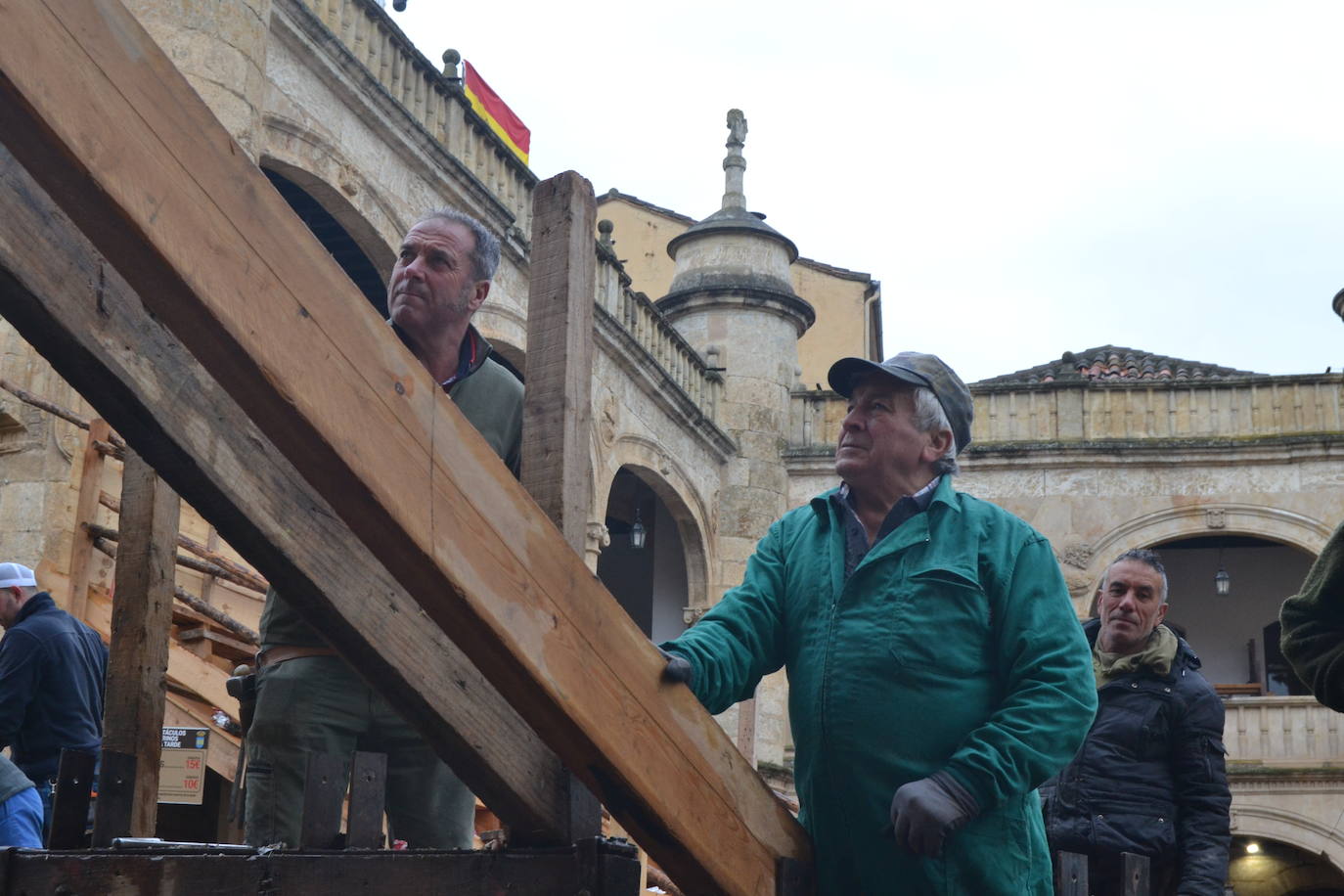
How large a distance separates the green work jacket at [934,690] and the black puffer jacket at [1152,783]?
1.51m

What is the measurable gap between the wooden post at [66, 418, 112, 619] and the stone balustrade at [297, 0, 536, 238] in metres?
3.54

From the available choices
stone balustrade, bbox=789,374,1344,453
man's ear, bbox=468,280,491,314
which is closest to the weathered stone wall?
stone balustrade, bbox=789,374,1344,453

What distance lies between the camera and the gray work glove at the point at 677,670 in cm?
288

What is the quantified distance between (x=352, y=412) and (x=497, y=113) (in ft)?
51.4

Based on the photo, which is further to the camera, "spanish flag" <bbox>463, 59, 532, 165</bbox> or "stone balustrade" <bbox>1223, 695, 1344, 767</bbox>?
"stone balustrade" <bbox>1223, 695, 1344, 767</bbox>

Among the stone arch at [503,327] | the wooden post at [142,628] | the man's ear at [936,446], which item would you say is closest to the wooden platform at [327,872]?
the wooden post at [142,628]

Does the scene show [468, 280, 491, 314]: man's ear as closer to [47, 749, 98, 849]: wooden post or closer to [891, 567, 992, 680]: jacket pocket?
[891, 567, 992, 680]: jacket pocket

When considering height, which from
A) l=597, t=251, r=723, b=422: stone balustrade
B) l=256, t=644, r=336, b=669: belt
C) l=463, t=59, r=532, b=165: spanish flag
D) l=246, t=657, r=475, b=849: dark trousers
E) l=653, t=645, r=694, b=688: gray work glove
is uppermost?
l=463, t=59, r=532, b=165: spanish flag

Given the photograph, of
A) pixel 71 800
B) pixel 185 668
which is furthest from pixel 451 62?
pixel 71 800

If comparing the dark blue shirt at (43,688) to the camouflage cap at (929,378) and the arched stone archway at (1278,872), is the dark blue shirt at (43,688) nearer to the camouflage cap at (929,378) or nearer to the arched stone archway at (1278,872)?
the camouflage cap at (929,378)

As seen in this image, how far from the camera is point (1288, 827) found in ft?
60.4

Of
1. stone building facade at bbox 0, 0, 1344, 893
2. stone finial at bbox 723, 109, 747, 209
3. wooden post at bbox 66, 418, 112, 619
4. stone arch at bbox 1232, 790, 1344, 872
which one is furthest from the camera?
stone finial at bbox 723, 109, 747, 209

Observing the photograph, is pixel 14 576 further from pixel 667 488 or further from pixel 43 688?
pixel 667 488

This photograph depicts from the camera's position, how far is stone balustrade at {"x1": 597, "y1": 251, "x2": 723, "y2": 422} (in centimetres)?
1538
